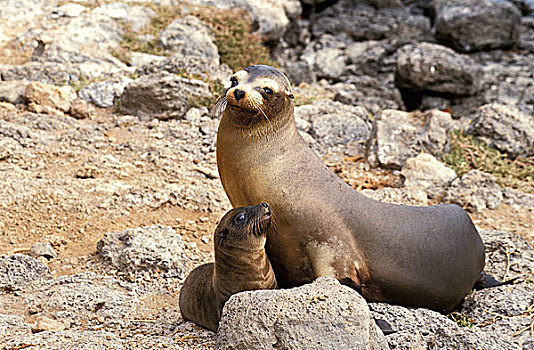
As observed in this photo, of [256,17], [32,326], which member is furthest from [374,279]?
[256,17]

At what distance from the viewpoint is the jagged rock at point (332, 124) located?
23.1ft

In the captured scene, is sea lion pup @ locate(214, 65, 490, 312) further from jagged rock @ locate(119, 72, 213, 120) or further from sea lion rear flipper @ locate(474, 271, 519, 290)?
jagged rock @ locate(119, 72, 213, 120)

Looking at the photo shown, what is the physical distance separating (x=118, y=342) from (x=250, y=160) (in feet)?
A: 3.63

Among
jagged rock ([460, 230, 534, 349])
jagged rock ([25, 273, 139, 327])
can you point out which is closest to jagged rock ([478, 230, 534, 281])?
jagged rock ([460, 230, 534, 349])

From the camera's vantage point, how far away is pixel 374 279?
3.15 m

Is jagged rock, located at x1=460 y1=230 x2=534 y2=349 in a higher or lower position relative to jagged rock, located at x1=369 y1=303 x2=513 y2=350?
lower

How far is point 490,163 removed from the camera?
688 cm

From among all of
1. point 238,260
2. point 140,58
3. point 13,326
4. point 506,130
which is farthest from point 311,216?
point 140,58

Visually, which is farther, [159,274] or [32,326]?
[159,274]

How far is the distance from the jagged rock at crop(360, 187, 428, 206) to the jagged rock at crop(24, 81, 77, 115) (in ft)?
12.5

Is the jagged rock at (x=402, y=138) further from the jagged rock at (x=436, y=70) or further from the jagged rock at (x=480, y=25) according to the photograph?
the jagged rock at (x=480, y=25)

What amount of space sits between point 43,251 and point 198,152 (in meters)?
2.42

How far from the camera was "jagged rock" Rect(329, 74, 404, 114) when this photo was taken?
10469 mm

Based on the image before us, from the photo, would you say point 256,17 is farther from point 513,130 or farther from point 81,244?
point 81,244
